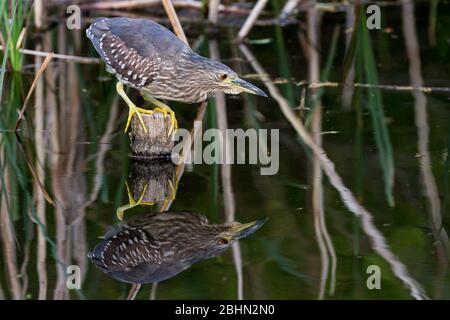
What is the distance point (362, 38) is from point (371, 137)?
1394 mm

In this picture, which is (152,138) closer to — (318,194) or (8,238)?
(318,194)

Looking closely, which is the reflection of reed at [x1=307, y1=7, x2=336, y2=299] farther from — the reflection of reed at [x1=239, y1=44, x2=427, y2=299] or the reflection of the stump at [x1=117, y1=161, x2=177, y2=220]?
the reflection of the stump at [x1=117, y1=161, x2=177, y2=220]

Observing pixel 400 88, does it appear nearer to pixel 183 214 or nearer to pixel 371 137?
pixel 371 137

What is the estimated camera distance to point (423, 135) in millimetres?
8438

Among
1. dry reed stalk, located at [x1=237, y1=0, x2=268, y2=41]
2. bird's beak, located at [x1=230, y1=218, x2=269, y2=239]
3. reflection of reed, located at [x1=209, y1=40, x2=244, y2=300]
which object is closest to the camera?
reflection of reed, located at [x1=209, y1=40, x2=244, y2=300]

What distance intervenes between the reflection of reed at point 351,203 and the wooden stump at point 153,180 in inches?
44.9

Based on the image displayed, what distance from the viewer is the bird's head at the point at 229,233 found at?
623 centimetres

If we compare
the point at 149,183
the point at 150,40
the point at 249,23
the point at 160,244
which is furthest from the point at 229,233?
the point at 249,23

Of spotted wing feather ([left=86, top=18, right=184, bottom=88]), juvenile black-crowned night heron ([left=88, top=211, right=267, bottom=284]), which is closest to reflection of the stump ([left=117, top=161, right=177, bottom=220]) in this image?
juvenile black-crowned night heron ([left=88, top=211, right=267, bottom=284])

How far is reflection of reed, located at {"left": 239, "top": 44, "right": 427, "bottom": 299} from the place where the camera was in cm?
574

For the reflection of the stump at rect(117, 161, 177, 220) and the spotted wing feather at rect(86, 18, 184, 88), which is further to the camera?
the spotted wing feather at rect(86, 18, 184, 88)

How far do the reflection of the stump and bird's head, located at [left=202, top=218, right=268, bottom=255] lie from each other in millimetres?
701

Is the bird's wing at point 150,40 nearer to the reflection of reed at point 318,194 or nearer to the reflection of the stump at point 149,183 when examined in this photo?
the reflection of the stump at point 149,183

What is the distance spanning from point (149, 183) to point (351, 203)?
4.87ft
